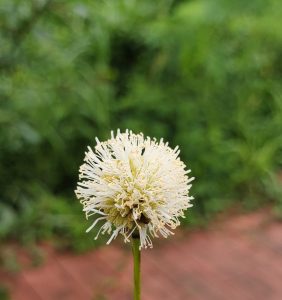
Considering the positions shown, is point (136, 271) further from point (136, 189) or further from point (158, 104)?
point (158, 104)

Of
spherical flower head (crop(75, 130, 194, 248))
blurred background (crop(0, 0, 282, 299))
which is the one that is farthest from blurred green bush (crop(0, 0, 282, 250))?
spherical flower head (crop(75, 130, 194, 248))

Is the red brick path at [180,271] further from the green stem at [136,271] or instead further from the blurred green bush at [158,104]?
the green stem at [136,271]

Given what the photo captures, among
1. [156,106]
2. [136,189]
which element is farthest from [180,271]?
[136,189]

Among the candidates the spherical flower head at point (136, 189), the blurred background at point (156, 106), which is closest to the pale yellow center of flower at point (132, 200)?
the spherical flower head at point (136, 189)

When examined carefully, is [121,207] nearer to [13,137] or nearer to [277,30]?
[13,137]

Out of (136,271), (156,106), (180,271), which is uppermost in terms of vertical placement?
(156,106)

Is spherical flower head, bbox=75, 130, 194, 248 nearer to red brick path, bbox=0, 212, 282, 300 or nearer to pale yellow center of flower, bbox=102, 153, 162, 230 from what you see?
pale yellow center of flower, bbox=102, 153, 162, 230

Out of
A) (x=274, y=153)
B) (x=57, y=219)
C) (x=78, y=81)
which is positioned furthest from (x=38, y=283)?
(x=274, y=153)
